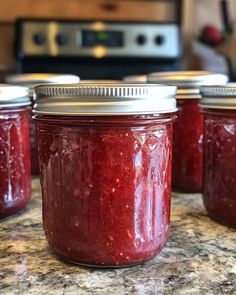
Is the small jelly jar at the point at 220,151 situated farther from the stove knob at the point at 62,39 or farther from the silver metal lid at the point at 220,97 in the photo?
the stove knob at the point at 62,39

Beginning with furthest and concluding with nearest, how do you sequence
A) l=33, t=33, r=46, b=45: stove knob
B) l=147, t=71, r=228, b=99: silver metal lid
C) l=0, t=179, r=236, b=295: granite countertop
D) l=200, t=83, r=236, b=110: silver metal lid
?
1. l=33, t=33, r=46, b=45: stove knob
2. l=147, t=71, r=228, b=99: silver metal lid
3. l=200, t=83, r=236, b=110: silver metal lid
4. l=0, t=179, r=236, b=295: granite countertop

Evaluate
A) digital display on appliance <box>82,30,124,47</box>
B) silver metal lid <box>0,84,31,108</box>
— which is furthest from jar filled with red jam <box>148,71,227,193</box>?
digital display on appliance <box>82,30,124,47</box>

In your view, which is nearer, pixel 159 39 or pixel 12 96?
pixel 12 96

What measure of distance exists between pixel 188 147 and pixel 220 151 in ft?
0.59

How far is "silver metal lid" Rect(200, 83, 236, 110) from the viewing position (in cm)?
56

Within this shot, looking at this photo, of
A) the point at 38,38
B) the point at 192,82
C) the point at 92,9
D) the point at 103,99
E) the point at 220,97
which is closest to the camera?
the point at 103,99

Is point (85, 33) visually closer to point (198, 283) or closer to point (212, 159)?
point (212, 159)

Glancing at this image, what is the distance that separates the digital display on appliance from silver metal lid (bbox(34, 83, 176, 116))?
124 cm

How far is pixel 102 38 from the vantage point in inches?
66.1

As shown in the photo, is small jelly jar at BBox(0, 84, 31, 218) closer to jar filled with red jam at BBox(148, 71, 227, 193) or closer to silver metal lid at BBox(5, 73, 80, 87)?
silver metal lid at BBox(5, 73, 80, 87)

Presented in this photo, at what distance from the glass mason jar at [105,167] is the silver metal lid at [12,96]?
0.12 meters

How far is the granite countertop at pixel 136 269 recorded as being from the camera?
43 cm

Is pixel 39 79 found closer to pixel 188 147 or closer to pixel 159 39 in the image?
pixel 188 147

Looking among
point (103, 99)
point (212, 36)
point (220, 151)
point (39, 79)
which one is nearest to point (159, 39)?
point (212, 36)
